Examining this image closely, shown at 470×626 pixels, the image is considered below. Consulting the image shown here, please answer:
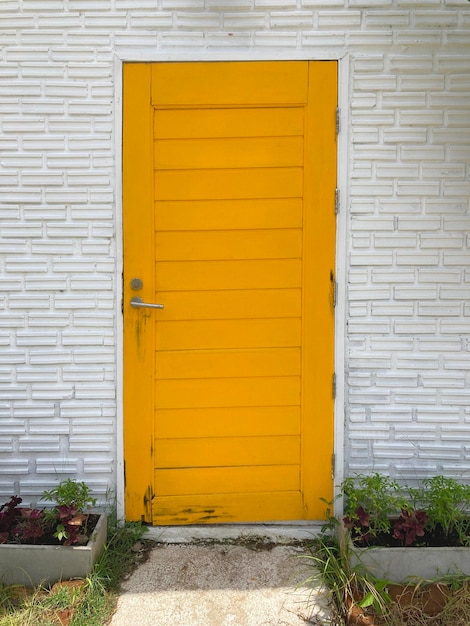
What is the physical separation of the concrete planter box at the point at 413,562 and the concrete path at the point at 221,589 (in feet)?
0.93

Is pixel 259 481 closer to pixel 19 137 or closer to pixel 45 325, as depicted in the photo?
pixel 45 325

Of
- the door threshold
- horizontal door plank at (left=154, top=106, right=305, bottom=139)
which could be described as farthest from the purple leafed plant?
horizontal door plank at (left=154, top=106, right=305, bottom=139)

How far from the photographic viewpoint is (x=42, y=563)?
289 cm

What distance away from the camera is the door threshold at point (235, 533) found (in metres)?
3.28

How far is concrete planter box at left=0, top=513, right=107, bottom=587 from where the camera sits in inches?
113

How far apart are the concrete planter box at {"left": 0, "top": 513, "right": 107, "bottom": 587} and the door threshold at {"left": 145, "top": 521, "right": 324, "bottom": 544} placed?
471 mm

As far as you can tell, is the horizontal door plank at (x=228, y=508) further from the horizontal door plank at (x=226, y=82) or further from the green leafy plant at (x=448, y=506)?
the horizontal door plank at (x=226, y=82)

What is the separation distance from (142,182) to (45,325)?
2.85 ft

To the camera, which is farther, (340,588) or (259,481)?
(259,481)

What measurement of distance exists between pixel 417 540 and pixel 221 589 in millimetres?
934

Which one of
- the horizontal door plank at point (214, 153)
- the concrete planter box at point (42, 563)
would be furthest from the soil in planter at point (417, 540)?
the horizontal door plank at point (214, 153)

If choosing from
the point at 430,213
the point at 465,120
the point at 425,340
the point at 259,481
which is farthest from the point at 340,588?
the point at 465,120

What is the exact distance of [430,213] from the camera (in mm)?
3248

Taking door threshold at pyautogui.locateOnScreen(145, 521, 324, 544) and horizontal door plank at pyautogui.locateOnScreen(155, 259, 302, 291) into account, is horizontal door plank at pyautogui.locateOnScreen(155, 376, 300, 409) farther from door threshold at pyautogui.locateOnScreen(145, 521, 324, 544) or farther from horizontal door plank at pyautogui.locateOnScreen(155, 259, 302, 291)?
door threshold at pyautogui.locateOnScreen(145, 521, 324, 544)
